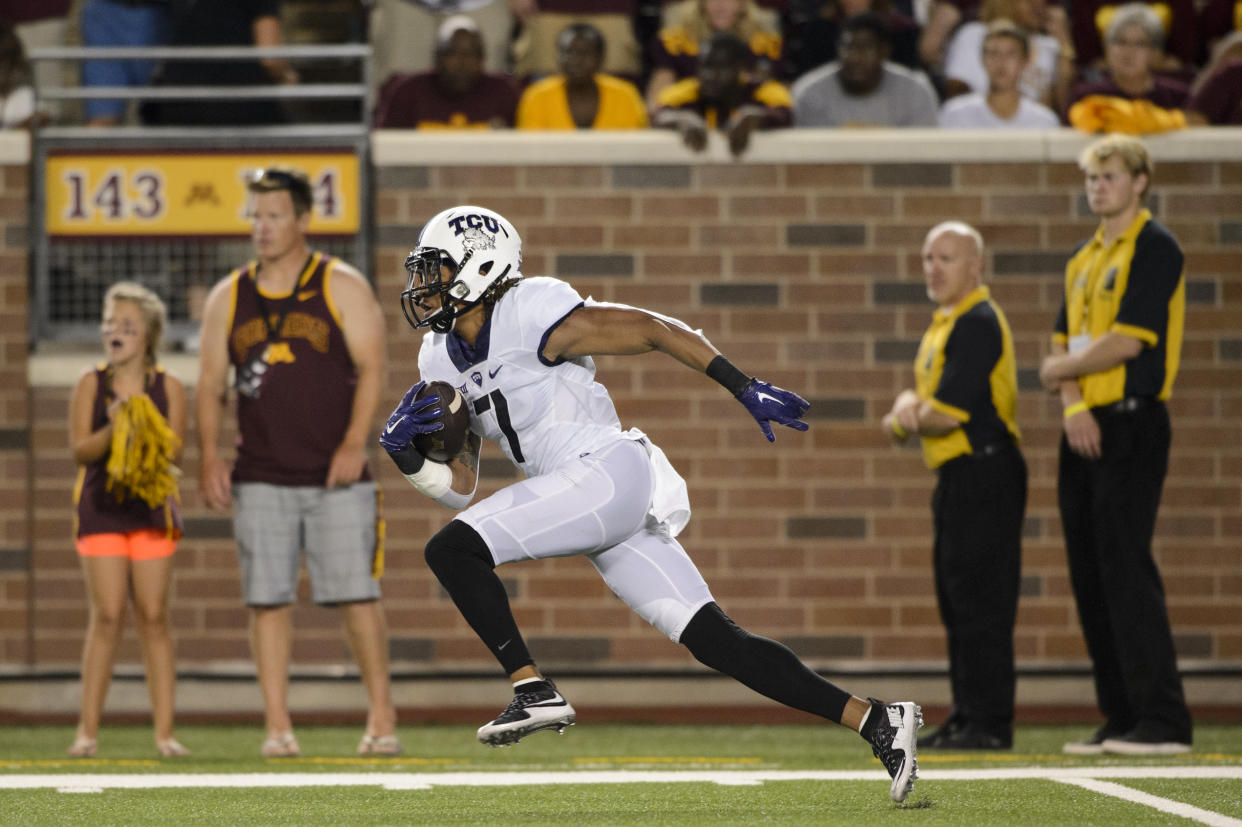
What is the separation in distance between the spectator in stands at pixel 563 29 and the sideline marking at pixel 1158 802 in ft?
18.9

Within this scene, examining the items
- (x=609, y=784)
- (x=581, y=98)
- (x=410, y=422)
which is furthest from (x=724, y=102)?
(x=410, y=422)

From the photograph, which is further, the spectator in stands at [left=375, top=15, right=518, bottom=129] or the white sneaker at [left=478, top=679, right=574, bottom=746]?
the spectator in stands at [left=375, top=15, right=518, bottom=129]

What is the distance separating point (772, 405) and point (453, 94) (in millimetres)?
4874

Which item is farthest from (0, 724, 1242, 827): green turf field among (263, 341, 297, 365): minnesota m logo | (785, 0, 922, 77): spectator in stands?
(785, 0, 922, 77): spectator in stands

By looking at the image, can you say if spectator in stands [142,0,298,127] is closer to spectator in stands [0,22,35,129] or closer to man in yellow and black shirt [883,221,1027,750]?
spectator in stands [0,22,35,129]

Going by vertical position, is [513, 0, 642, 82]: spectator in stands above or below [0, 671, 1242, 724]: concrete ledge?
above

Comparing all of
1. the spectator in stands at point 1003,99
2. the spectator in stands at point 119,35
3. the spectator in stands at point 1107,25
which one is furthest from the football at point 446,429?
the spectator in stands at point 1107,25

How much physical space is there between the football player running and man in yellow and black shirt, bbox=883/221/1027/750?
1951mm

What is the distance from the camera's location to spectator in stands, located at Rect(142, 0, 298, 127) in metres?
8.84

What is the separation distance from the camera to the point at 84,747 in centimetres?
659

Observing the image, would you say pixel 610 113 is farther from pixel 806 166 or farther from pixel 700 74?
pixel 806 166

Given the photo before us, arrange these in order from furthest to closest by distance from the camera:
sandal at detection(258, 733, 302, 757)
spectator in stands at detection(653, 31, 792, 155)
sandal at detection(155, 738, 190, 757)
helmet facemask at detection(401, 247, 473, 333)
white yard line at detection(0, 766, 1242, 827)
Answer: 1. spectator in stands at detection(653, 31, 792, 155)
2. sandal at detection(155, 738, 190, 757)
3. sandal at detection(258, 733, 302, 757)
4. white yard line at detection(0, 766, 1242, 827)
5. helmet facemask at detection(401, 247, 473, 333)

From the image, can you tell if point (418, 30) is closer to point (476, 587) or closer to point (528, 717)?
point (476, 587)

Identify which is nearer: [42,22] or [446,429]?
[446,429]
